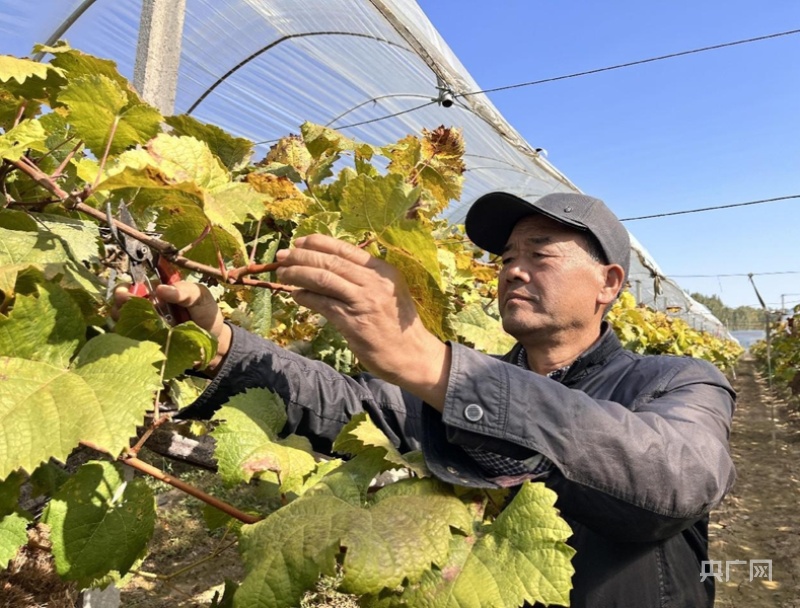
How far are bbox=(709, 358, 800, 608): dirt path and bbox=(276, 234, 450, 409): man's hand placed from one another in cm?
358

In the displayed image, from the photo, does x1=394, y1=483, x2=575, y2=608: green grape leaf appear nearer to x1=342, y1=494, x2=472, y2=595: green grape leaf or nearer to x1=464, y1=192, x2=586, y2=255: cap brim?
x1=342, y1=494, x2=472, y2=595: green grape leaf

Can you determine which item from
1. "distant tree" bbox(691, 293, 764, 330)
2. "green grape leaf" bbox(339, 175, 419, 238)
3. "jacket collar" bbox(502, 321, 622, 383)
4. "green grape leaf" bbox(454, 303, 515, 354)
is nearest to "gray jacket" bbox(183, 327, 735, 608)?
"jacket collar" bbox(502, 321, 622, 383)

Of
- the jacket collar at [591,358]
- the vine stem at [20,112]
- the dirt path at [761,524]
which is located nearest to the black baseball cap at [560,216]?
the jacket collar at [591,358]

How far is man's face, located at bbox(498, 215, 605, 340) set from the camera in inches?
61.3

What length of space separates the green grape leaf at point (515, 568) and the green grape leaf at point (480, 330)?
1250mm

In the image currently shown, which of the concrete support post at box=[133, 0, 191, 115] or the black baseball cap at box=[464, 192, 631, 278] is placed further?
the concrete support post at box=[133, 0, 191, 115]

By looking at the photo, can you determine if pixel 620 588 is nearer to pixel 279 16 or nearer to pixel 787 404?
pixel 279 16

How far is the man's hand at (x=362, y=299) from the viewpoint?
823 millimetres

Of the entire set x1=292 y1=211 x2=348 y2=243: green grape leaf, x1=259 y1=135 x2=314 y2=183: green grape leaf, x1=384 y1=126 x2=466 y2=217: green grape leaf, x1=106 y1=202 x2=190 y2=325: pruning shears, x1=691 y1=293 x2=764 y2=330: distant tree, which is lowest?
x1=106 y1=202 x2=190 y2=325: pruning shears

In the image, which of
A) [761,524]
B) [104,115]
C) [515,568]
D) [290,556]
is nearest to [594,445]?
[515,568]

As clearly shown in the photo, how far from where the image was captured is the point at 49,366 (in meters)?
0.84

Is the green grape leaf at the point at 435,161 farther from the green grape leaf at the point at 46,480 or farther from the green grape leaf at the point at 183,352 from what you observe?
the green grape leaf at the point at 46,480

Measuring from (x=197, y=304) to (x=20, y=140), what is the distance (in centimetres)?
39

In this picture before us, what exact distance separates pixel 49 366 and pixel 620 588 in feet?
3.52
